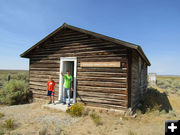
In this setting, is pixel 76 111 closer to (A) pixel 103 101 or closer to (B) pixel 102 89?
(A) pixel 103 101

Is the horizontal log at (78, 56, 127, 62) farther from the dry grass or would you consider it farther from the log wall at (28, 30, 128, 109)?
the dry grass

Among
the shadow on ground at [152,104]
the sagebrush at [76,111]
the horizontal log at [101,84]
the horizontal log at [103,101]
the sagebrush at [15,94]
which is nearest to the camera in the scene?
the sagebrush at [76,111]

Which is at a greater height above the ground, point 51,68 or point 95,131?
point 51,68

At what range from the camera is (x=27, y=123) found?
16.0ft

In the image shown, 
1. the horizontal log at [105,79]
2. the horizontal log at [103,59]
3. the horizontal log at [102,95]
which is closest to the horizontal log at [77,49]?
the horizontal log at [103,59]

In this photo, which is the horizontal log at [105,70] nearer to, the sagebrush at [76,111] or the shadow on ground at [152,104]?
the sagebrush at [76,111]

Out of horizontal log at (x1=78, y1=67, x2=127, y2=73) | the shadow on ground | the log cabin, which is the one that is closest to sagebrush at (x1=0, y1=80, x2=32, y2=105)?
the log cabin

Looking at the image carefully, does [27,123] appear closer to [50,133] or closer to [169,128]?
[50,133]

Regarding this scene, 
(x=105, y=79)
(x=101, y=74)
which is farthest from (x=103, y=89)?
(x=101, y=74)

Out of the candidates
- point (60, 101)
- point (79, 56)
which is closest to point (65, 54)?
point (79, 56)

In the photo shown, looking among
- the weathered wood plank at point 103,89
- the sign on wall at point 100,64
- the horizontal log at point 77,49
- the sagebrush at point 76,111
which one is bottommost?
the sagebrush at point 76,111

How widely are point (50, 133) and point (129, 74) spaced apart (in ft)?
14.3

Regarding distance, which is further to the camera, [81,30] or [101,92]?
[81,30]

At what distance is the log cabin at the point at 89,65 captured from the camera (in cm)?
603
